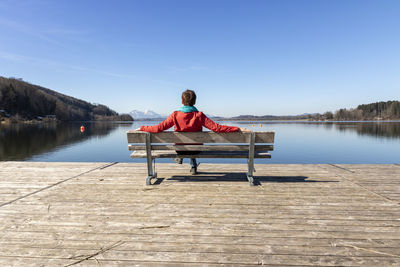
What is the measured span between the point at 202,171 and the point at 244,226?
3.32 metres

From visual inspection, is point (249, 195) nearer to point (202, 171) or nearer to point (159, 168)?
point (202, 171)

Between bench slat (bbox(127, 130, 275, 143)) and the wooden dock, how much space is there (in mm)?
1051

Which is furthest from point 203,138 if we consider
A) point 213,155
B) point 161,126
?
point 161,126

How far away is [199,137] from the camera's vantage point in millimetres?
4812

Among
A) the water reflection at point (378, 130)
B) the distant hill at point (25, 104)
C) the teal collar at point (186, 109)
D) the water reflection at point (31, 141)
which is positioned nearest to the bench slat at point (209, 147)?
the teal collar at point (186, 109)

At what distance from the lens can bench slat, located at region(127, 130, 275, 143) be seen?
476 centimetres

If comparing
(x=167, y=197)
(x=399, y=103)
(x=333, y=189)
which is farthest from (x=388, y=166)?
(x=399, y=103)

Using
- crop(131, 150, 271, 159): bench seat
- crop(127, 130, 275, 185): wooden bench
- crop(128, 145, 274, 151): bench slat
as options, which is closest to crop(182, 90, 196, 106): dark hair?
crop(127, 130, 275, 185): wooden bench

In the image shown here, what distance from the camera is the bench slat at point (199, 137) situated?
4.76m

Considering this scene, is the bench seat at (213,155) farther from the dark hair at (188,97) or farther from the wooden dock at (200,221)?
the dark hair at (188,97)

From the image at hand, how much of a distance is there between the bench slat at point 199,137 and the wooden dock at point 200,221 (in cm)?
105

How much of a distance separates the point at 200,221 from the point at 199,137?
1981mm

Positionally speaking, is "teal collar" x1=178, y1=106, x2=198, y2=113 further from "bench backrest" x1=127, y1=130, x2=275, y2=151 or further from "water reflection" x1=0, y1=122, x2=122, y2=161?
"water reflection" x1=0, y1=122, x2=122, y2=161

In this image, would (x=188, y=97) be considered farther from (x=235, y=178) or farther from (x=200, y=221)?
(x=200, y=221)
